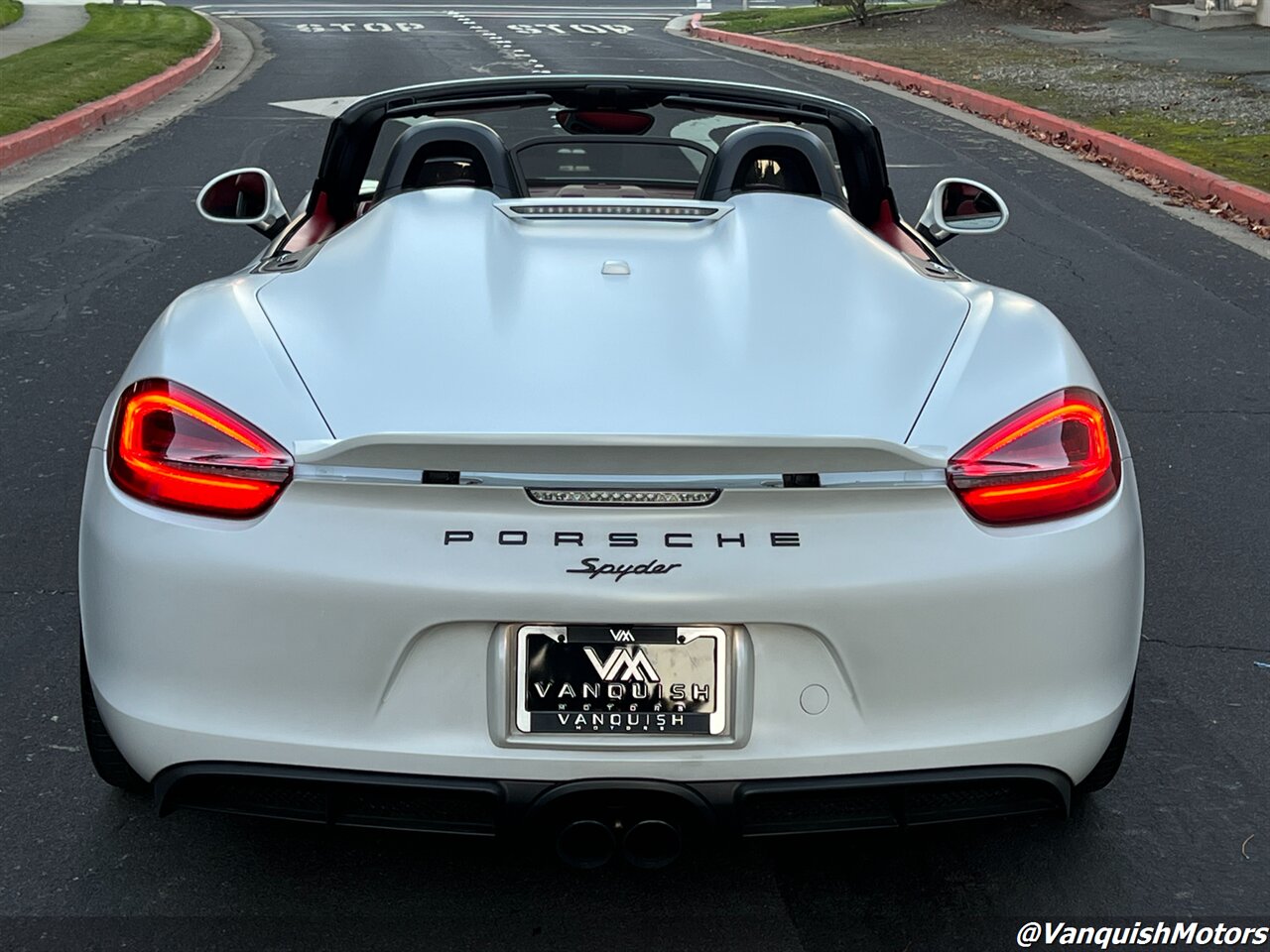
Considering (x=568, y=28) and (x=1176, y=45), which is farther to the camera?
(x=568, y=28)

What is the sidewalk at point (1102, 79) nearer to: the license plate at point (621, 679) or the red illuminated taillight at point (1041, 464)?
the red illuminated taillight at point (1041, 464)

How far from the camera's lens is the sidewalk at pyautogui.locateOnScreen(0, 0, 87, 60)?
21969 millimetres

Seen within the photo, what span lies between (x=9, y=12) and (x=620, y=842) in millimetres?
27764

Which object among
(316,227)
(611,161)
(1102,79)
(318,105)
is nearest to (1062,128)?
(1102,79)

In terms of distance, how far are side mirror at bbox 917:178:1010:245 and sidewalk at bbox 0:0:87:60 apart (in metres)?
17.7

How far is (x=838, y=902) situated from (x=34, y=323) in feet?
17.3

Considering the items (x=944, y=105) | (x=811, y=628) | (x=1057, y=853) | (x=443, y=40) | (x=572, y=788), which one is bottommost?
(x=443, y=40)

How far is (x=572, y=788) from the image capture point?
2451 millimetres

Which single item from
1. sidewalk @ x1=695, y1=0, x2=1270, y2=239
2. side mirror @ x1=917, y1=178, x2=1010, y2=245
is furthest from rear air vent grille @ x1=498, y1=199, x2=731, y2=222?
sidewalk @ x1=695, y1=0, x2=1270, y2=239

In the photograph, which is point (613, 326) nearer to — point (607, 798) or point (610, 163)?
point (607, 798)

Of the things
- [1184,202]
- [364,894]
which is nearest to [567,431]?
[364,894]

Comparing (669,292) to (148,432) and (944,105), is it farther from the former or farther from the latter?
(944,105)

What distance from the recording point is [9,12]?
88.3 ft

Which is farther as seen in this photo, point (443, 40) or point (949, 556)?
point (443, 40)
